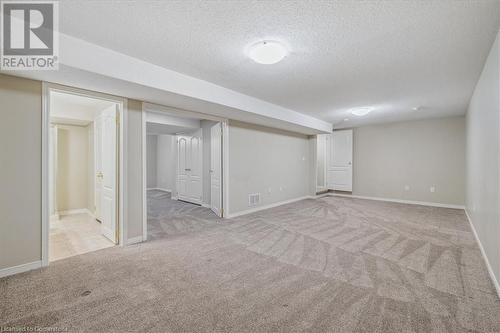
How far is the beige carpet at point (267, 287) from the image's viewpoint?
1698 millimetres

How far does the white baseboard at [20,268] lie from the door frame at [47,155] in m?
0.06

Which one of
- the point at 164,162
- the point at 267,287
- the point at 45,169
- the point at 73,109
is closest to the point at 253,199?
the point at 267,287

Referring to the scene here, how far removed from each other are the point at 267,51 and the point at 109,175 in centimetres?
298

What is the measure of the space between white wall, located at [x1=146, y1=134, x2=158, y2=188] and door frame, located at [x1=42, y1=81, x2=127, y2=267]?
266 inches

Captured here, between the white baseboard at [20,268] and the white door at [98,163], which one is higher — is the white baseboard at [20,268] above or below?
below

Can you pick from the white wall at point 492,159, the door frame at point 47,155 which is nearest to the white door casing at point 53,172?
the door frame at point 47,155

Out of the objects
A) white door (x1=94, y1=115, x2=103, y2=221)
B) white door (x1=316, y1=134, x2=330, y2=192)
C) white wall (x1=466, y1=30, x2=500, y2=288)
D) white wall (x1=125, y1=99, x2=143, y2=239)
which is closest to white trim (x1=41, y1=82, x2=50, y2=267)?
white wall (x1=125, y1=99, x2=143, y2=239)

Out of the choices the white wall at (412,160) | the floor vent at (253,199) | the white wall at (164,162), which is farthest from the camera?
the white wall at (164,162)

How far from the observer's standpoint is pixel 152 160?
978 centimetres

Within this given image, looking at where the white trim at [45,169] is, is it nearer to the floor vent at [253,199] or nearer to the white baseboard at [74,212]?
the white baseboard at [74,212]

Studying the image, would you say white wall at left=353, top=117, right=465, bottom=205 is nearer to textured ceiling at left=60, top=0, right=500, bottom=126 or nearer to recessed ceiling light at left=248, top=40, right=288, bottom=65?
textured ceiling at left=60, top=0, right=500, bottom=126

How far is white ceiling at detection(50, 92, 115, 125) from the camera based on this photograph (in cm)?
410

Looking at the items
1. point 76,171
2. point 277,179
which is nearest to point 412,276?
point 277,179

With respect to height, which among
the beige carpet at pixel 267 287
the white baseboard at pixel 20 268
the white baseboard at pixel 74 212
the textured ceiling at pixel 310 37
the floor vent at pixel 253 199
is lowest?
the beige carpet at pixel 267 287
